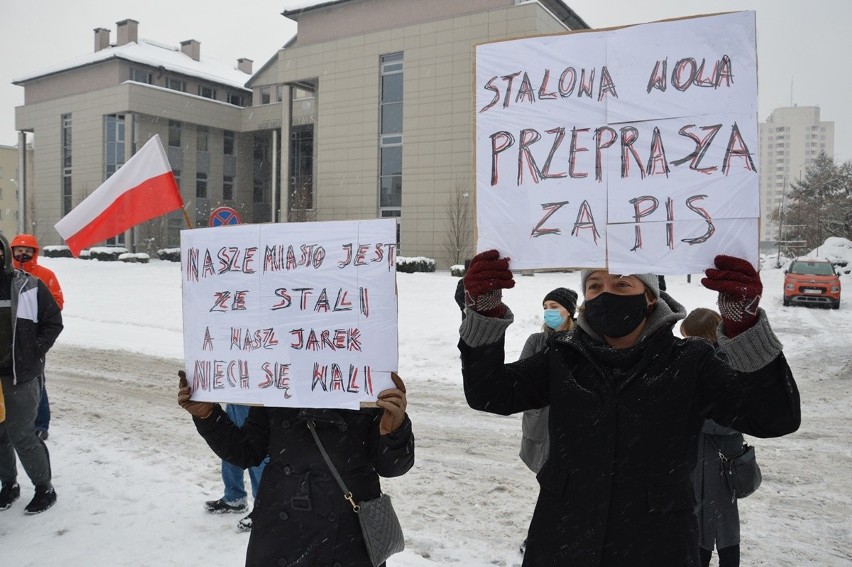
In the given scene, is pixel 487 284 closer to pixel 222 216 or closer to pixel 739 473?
pixel 739 473

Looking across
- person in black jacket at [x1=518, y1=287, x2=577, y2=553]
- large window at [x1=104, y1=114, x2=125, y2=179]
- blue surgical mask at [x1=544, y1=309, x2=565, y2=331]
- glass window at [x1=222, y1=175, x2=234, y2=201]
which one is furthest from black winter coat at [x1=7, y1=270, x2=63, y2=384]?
glass window at [x1=222, y1=175, x2=234, y2=201]

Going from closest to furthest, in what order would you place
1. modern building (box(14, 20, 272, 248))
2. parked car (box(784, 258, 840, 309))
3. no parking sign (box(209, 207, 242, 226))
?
1. no parking sign (box(209, 207, 242, 226))
2. parked car (box(784, 258, 840, 309))
3. modern building (box(14, 20, 272, 248))

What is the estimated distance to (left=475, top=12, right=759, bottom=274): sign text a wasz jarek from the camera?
2.32 metres

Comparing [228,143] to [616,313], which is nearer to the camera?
[616,313]

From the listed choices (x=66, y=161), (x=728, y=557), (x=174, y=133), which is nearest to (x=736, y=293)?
(x=728, y=557)

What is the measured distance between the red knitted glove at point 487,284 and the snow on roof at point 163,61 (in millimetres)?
53876

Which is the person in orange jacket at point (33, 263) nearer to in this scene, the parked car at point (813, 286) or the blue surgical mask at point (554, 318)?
the blue surgical mask at point (554, 318)

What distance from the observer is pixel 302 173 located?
45.4 m

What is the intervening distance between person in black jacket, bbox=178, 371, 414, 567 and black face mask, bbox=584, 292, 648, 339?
0.84m

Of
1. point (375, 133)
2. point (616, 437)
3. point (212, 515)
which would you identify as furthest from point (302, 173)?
point (616, 437)

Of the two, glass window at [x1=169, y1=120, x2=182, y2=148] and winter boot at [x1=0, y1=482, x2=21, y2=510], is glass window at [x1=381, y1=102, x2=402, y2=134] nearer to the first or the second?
glass window at [x1=169, y1=120, x2=182, y2=148]

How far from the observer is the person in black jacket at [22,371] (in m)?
4.95

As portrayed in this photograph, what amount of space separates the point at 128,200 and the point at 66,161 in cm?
5618

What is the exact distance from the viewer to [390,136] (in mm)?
37000
